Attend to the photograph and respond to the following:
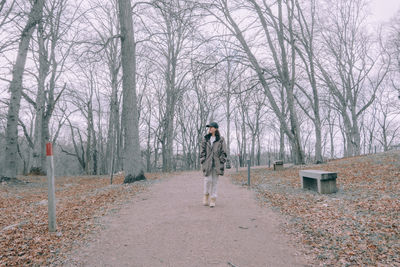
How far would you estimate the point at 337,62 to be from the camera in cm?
2317

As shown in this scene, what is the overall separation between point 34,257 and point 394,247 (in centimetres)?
510

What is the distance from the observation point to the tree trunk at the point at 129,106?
11.2 meters

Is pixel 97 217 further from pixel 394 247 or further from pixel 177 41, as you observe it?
pixel 177 41

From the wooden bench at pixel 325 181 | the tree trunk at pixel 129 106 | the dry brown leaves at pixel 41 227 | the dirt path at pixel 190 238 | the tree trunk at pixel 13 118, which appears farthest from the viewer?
the tree trunk at pixel 13 118

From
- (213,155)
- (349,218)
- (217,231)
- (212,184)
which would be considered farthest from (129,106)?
(349,218)

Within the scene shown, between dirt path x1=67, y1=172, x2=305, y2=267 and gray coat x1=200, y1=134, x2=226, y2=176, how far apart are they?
93 centimetres

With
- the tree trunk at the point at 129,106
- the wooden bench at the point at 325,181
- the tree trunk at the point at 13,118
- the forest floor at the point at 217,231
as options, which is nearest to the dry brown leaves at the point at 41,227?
the forest floor at the point at 217,231

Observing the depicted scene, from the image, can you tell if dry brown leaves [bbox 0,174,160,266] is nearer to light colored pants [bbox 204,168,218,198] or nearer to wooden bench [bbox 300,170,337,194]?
light colored pants [bbox 204,168,218,198]

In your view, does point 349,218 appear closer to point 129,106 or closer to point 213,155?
point 213,155

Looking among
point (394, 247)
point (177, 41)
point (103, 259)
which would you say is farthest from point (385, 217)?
point (177, 41)

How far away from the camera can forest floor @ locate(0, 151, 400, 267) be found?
3729 mm

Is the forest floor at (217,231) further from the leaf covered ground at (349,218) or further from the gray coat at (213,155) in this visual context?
the gray coat at (213,155)

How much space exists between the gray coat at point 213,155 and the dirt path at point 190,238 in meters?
0.93

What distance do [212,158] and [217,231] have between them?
2023 millimetres
